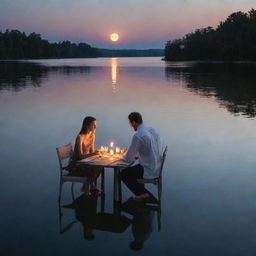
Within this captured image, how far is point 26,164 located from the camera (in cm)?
1056

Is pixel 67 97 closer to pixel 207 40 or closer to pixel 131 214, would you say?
pixel 131 214

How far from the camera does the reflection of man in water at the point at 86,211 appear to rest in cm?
671

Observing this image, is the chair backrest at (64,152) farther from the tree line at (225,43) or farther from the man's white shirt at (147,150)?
the tree line at (225,43)

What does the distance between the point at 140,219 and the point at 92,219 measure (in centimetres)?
78

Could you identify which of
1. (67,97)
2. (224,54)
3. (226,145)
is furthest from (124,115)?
(224,54)

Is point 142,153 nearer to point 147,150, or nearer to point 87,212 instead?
point 147,150

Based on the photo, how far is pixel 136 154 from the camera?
7.68m

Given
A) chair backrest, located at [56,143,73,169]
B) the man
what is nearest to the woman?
chair backrest, located at [56,143,73,169]

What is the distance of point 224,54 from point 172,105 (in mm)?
107163

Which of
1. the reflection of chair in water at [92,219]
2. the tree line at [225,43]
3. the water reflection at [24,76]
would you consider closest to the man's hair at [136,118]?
→ the reflection of chair in water at [92,219]

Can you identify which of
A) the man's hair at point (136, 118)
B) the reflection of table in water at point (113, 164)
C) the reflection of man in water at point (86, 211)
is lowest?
the reflection of man in water at point (86, 211)

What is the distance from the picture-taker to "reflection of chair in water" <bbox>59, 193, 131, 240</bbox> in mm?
6754

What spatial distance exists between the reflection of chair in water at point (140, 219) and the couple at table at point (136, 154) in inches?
8.8

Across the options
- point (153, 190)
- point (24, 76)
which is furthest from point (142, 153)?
point (24, 76)
